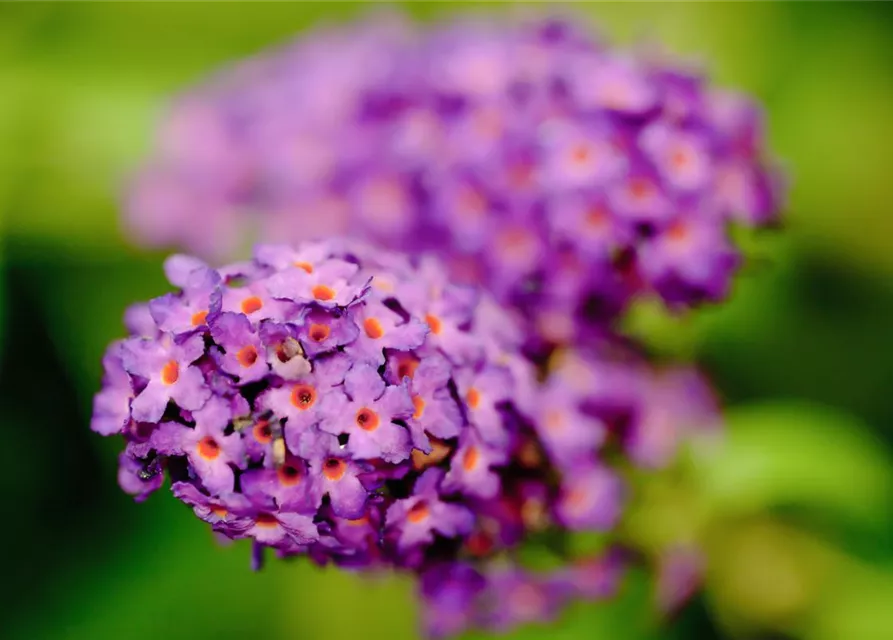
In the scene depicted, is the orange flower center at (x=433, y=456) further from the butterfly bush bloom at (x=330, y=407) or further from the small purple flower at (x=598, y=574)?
the small purple flower at (x=598, y=574)

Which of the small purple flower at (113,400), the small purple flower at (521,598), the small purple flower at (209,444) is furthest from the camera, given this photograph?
the small purple flower at (521,598)

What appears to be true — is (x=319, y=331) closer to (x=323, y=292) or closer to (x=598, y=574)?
(x=323, y=292)

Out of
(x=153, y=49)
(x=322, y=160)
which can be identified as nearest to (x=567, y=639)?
(x=322, y=160)

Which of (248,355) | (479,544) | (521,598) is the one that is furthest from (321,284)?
(521,598)

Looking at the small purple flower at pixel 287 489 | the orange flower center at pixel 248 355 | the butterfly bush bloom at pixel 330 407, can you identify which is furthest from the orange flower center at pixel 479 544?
the orange flower center at pixel 248 355

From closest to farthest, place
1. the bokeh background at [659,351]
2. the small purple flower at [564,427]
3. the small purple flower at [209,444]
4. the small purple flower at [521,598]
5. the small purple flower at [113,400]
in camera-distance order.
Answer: the small purple flower at [209,444] → the small purple flower at [113,400] → the small purple flower at [564,427] → the small purple flower at [521,598] → the bokeh background at [659,351]

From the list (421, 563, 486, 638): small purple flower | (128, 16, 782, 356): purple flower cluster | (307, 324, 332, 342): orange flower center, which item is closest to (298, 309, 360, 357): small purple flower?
(307, 324, 332, 342): orange flower center
